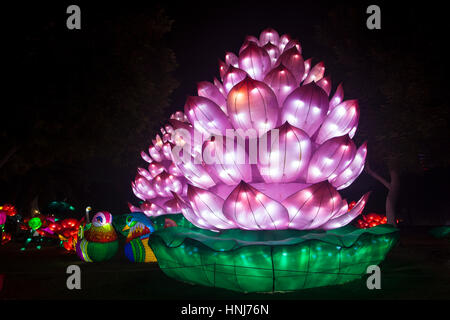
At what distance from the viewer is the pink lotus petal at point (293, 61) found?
7.26 metres

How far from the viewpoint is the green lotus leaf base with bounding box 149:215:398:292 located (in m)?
5.41

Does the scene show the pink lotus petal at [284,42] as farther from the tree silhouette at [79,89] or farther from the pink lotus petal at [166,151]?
the tree silhouette at [79,89]

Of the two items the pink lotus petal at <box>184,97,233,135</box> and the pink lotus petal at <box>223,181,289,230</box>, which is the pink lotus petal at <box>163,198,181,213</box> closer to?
the pink lotus petal at <box>184,97,233,135</box>

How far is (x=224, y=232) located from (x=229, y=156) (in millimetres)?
1286

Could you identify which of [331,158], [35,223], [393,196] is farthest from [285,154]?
[35,223]

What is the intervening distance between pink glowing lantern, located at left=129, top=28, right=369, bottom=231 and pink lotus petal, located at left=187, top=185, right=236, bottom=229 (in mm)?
15

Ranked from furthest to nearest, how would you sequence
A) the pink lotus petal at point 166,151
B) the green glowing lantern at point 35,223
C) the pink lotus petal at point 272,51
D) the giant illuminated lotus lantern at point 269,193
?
the green glowing lantern at point 35,223
the pink lotus petal at point 166,151
the pink lotus petal at point 272,51
the giant illuminated lotus lantern at point 269,193

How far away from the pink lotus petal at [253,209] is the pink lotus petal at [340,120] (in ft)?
5.98

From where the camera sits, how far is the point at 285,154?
19.0 feet

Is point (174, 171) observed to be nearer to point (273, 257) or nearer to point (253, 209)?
point (253, 209)

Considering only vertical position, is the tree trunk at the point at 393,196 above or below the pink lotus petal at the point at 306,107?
below

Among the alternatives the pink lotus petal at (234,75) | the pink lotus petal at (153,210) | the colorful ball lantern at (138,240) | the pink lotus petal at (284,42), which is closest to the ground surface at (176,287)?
the colorful ball lantern at (138,240)

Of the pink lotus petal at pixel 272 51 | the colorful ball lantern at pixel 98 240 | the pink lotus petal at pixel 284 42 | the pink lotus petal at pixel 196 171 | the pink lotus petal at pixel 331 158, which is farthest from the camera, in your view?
the colorful ball lantern at pixel 98 240

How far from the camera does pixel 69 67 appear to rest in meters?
12.2
